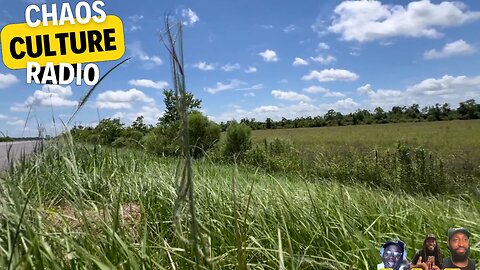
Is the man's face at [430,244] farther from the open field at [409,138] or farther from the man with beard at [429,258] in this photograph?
the open field at [409,138]

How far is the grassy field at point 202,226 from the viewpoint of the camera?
1.45 meters

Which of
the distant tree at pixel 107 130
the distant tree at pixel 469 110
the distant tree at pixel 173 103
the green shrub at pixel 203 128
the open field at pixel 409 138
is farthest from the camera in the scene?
the distant tree at pixel 469 110

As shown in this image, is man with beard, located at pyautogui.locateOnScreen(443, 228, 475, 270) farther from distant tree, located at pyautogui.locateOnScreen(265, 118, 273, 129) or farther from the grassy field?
distant tree, located at pyautogui.locateOnScreen(265, 118, 273, 129)

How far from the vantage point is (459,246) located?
1.37 meters

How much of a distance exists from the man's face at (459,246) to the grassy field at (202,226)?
0.33 meters

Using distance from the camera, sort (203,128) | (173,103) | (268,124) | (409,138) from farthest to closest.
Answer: (268,124) → (409,138) → (203,128) → (173,103)

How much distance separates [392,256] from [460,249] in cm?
25

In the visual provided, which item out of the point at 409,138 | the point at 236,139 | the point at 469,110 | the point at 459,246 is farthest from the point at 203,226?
the point at 469,110

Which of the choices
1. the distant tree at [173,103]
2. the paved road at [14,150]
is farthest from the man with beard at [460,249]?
the paved road at [14,150]

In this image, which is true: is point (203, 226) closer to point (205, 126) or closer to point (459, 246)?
point (459, 246)

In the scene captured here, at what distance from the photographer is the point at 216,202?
2.60 m

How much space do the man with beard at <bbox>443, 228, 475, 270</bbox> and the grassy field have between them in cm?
33

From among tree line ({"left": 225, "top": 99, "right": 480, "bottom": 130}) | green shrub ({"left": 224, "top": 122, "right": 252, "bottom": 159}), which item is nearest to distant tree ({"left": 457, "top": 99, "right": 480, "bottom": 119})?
tree line ({"left": 225, "top": 99, "right": 480, "bottom": 130})

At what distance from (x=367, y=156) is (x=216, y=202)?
10404 mm
